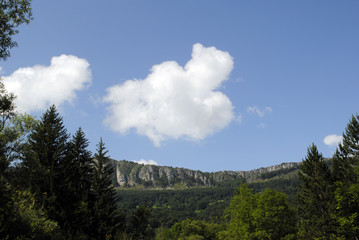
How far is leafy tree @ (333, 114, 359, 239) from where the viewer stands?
4397 cm

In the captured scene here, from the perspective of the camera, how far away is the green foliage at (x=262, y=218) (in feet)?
150

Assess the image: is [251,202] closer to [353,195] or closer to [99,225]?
[353,195]

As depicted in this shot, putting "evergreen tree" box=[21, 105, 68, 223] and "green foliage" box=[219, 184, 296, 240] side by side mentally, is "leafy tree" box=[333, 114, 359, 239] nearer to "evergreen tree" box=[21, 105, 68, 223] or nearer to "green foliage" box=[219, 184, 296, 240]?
"green foliage" box=[219, 184, 296, 240]

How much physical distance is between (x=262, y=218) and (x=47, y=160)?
34.3 m

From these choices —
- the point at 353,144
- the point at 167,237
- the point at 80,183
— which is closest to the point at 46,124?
the point at 80,183

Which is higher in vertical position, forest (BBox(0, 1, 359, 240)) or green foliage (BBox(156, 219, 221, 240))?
forest (BBox(0, 1, 359, 240))

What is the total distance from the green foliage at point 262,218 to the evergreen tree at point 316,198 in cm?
398

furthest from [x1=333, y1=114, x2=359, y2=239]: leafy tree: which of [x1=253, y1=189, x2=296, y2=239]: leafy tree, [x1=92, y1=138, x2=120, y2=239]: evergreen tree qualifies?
[x1=92, y1=138, x2=120, y2=239]: evergreen tree

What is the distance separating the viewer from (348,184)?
4897 cm

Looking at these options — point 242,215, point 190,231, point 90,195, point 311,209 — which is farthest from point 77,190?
point 190,231

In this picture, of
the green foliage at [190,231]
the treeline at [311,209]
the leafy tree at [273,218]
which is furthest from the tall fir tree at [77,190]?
the green foliage at [190,231]

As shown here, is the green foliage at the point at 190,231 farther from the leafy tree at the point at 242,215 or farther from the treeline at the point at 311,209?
the treeline at the point at 311,209

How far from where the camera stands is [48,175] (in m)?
36.4

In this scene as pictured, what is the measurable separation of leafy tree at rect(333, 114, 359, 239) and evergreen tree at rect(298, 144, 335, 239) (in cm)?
162
